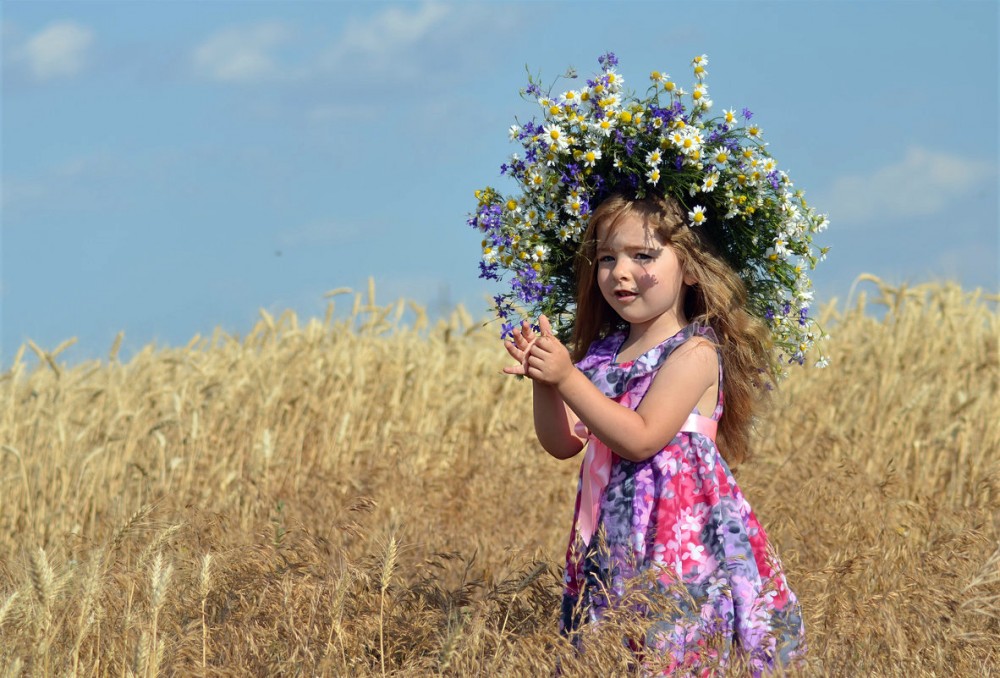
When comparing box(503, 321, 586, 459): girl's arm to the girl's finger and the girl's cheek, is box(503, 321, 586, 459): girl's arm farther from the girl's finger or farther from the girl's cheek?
the girl's cheek

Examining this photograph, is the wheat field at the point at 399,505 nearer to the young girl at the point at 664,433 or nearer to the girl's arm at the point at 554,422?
the young girl at the point at 664,433

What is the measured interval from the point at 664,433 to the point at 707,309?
0.50 m

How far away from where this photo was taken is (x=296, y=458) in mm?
6258

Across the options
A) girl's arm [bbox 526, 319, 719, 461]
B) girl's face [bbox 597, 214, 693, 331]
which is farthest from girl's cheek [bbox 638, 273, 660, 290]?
girl's arm [bbox 526, 319, 719, 461]

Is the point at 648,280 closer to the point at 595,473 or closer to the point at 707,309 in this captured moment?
the point at 707,309

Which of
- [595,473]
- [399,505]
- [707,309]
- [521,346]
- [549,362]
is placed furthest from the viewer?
[399,505]

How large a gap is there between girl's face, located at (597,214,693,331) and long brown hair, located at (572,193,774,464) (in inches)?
1.1

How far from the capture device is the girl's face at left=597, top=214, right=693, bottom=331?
125 inches

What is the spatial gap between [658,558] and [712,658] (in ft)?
1.05

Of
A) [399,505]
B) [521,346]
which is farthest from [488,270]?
[399,505]

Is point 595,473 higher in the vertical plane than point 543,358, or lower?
lower

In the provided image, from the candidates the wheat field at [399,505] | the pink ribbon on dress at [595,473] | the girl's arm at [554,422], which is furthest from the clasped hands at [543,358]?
the wheat field at [399,505]

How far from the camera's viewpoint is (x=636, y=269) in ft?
10.5

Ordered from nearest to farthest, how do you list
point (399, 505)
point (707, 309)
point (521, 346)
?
point (521, 346) < point (707, 309) < point (399, 505)
